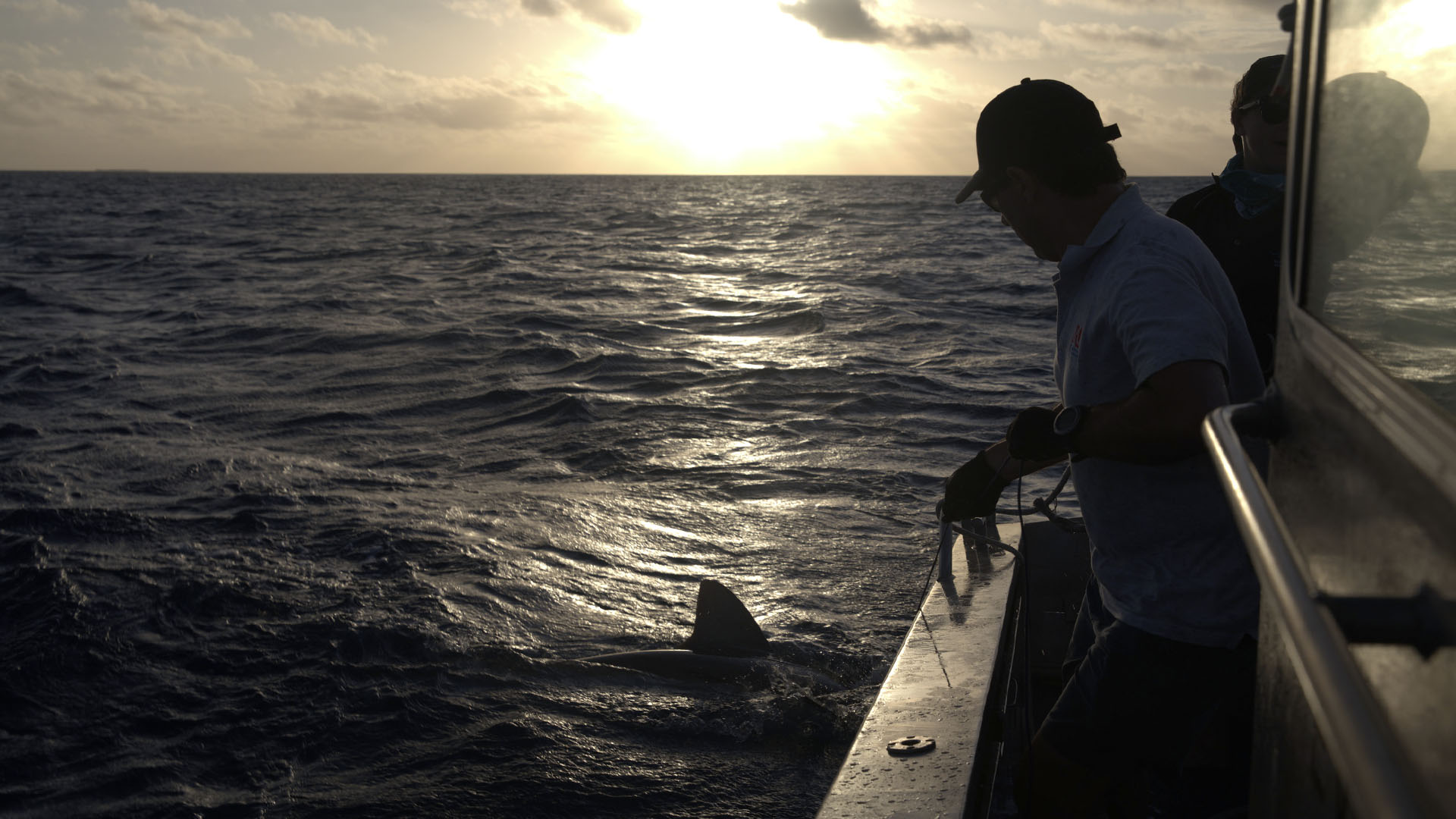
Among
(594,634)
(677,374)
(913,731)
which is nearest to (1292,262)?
(913,731)

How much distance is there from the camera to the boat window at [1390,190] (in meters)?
0.85

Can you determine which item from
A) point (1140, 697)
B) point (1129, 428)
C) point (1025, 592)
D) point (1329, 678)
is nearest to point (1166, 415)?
point (1129, 428)

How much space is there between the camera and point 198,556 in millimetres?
6746

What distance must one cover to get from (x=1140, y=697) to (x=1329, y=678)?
140cm

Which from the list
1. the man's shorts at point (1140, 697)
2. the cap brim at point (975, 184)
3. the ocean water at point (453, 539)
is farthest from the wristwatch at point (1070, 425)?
the ocean water at point (453, 539)

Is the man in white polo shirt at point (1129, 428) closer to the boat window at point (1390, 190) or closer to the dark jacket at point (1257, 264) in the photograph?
the boat window at point (1390, 190)

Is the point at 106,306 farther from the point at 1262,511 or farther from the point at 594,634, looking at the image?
the point at 1262,511

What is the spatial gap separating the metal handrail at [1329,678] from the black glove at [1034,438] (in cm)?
85

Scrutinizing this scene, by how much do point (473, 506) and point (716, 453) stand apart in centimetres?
256

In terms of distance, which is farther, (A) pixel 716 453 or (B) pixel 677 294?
(B) pixel 677 294

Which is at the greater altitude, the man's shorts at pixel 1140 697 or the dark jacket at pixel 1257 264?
the dark jacket at pixel 1257 264

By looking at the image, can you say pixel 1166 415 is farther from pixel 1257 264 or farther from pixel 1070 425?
pixel 1257 264

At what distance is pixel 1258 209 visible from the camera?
9.26 feet

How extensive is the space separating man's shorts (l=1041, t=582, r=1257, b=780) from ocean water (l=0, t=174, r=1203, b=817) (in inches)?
88.0
